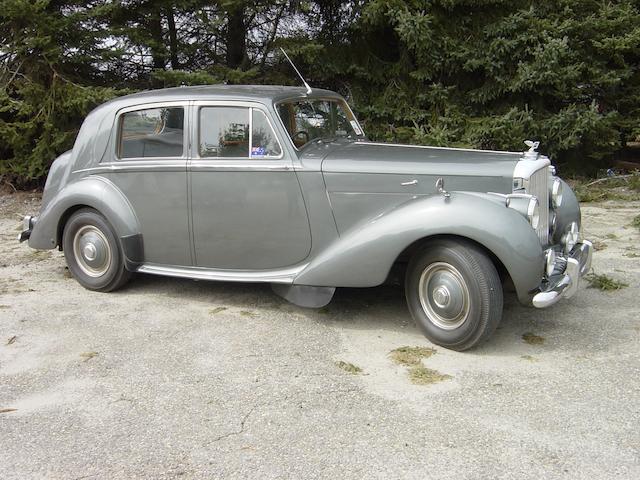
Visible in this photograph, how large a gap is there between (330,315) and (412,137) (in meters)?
5.33

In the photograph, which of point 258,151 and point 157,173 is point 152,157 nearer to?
point 157,173

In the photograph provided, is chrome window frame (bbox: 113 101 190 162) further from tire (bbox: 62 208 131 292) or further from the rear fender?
tire (bbox: 62 208 131 292)

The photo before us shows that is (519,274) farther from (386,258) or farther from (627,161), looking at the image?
(627,161)

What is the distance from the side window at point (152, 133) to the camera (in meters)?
4.87

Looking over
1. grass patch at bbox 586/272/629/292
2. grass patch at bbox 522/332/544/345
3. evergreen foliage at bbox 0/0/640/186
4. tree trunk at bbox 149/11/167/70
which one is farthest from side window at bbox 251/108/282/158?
tree trunk at bbox 149/11/167/70

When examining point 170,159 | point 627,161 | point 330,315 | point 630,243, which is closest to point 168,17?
point 170,159

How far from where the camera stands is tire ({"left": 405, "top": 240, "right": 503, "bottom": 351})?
3775mm

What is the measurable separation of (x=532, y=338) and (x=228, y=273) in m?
2.37

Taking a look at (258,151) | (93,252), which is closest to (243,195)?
(258,151)

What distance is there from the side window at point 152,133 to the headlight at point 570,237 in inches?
121

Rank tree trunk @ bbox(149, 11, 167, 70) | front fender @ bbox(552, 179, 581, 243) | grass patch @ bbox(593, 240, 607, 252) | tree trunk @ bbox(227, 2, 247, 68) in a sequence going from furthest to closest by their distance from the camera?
tree trunk @ bbox(227, 2, 247, 68) < tree trunk @ bbox(149, 11, 167, 70) < grass patch @ bbox(593, 240, 607, 252) < front fender @ bbox(552, 179, 581, 243)

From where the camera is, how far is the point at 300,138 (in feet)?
15.4

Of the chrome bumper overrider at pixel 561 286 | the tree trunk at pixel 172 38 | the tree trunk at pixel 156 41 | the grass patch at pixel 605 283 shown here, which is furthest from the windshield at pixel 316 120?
the tree trunk at pixel 172 38

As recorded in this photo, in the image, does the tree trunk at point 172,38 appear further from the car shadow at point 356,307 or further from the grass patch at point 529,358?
the grass patch at point 529,358
